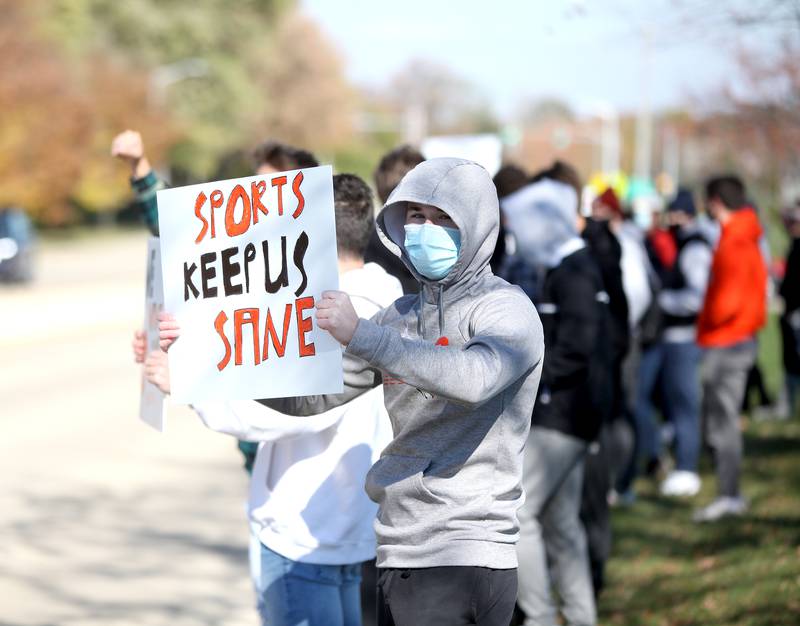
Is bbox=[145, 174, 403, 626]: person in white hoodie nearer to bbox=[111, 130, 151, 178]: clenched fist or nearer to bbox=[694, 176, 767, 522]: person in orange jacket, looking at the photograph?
bbox=[111, 130, 151, 178]: clenched fist

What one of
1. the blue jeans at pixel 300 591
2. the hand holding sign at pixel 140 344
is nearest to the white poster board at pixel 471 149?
the hand holding sign at pixel 140 344

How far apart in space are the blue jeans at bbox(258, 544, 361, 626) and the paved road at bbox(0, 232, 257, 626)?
238 cm

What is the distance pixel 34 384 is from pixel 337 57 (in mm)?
67862

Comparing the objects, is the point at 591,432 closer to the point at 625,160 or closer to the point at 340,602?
the point at 340,602

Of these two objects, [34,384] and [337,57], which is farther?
[337,57]

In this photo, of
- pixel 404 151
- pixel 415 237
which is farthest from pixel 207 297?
pixel 404 151

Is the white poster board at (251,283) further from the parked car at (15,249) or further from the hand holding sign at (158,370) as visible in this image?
the parked car at (15,249)

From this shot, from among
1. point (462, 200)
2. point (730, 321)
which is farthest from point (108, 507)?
point (462, 200)

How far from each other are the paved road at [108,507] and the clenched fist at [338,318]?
11.8 ft

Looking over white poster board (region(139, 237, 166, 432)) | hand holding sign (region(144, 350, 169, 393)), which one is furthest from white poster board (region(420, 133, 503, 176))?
hand holding sign (region(144, 350, 169, 393))

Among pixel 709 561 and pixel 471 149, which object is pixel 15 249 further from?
pixel 709 561

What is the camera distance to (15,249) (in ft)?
97.8

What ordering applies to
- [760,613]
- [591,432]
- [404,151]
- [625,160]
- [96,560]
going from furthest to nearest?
[625,160]
[96,560]
[760,613]
[591,432]
[404,151]

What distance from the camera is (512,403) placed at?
3.24 metres
